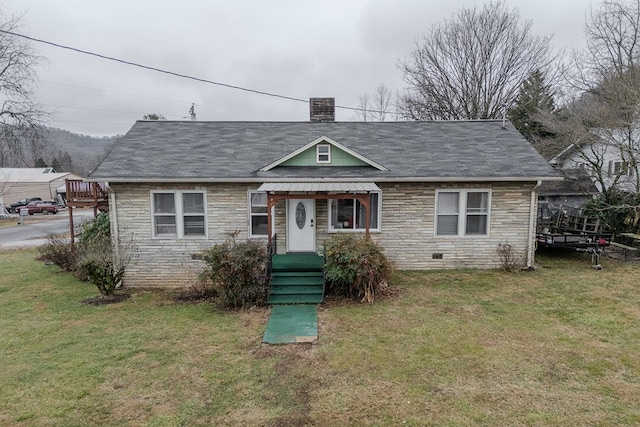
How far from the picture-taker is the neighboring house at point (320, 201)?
10.5m

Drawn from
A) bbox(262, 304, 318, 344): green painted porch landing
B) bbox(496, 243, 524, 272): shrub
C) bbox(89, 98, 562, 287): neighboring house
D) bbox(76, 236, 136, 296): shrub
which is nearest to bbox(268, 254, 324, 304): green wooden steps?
bbox(262, 304, 318, 344): green painted porch landing

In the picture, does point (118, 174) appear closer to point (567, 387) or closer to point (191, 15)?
point (191, 15)

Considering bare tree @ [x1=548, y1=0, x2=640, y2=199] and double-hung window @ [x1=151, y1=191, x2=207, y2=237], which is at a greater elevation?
bare tree @ [x1=548, y1=0, x2=640, y2=199]

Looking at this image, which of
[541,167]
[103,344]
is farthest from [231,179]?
[541,167]

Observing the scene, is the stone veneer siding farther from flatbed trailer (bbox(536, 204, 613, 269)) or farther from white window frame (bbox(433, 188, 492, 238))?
flatbed trailer (bbox(536, 204, 613, 269))

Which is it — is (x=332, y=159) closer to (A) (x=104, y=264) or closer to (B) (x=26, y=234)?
(A) (x=104, y=264)

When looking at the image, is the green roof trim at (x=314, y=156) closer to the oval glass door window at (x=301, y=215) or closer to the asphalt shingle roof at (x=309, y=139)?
the asphalt shingle roof at (x=309, y=139)

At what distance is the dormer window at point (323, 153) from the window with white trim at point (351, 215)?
1.34 metres

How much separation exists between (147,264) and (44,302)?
2.56 metres

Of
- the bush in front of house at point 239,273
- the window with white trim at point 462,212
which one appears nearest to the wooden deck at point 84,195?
the bush in front of house at point 239,273

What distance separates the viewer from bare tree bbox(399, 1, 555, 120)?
2447 cm

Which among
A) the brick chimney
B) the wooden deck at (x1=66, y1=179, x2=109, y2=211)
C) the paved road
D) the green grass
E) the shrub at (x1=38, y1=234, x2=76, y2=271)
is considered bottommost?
the paved road

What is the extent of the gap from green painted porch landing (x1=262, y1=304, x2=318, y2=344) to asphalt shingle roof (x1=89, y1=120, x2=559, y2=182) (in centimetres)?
394

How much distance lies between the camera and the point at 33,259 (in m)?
14.9
